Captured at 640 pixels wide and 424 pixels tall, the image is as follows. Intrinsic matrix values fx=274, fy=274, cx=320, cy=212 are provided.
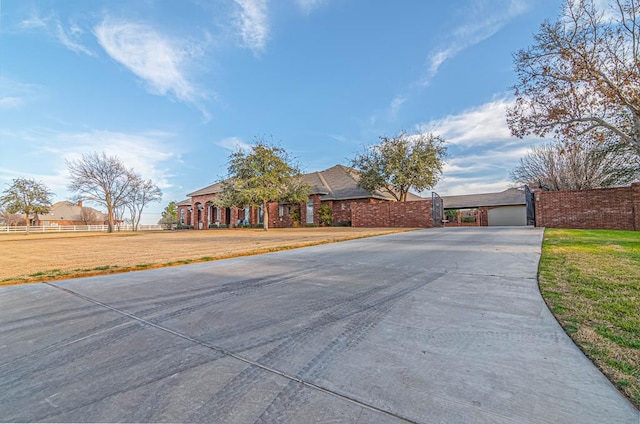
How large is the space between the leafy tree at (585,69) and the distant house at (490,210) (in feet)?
66.7

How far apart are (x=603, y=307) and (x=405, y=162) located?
21.0 meters

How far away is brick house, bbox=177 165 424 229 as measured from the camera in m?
25.7

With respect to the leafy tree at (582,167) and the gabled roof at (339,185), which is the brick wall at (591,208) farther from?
the gabled roof at (339,185)

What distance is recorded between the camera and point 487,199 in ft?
102

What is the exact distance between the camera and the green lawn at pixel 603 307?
1.73m

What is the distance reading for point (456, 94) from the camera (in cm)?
1565

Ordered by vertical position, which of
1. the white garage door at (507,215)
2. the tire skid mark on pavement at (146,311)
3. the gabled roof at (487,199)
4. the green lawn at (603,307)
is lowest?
the tire skid mark on pavement at (146,311)

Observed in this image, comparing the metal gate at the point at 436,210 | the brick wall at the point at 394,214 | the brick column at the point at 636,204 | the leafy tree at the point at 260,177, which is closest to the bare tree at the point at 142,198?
the leafy tree at the point at 260,177

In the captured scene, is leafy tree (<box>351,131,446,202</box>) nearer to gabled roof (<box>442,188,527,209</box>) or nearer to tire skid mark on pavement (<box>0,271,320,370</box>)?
gabled roof (<box>442,188,527,209</box>)

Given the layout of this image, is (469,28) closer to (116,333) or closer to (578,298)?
(578,298)

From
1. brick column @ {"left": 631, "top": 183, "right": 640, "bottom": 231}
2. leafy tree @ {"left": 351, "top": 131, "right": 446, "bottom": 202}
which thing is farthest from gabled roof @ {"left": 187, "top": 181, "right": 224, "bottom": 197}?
brick column @ {"left": 631, "top": 183, "right": 640, "bottom": 231}

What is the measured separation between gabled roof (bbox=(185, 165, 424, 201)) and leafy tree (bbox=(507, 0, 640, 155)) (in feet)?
52.5

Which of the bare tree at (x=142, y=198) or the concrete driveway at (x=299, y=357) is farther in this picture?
the bare tree at (x=142, y=198)

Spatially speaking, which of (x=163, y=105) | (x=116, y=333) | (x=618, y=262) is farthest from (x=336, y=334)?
(x=163, y=105)
